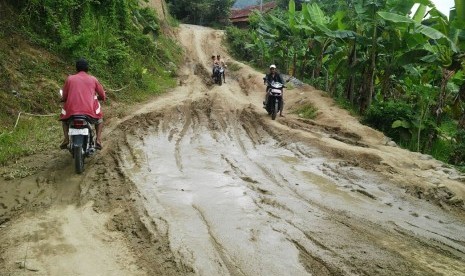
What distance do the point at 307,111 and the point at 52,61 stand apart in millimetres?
7960

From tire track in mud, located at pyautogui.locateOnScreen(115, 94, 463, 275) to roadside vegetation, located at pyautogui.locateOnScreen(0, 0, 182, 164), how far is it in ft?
7.30

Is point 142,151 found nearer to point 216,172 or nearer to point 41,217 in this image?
point 216,172

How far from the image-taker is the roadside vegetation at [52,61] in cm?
798

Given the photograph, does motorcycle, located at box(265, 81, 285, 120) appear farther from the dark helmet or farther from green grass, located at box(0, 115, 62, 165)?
the dark helmet

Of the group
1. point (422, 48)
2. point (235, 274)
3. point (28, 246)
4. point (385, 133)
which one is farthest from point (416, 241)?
point (422, 48)

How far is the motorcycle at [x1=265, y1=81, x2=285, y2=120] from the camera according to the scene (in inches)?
460

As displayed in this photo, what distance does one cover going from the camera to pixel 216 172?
662 centimetres

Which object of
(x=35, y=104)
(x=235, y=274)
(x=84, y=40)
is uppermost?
(x=84, y=40)

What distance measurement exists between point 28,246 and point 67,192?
1.58 metres

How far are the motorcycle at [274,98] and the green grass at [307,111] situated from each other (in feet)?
4.18

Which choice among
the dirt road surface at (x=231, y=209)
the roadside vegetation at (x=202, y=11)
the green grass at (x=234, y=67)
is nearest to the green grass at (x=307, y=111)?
the dirt road surface at (x=231, y=209)

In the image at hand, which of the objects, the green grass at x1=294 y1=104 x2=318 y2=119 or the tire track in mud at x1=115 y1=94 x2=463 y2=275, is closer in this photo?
the tire track in mud at x1=115 y1=94 x2=463 y2=275

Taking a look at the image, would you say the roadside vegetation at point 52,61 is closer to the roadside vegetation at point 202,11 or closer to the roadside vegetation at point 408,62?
the roadside vegetation at point 408,62

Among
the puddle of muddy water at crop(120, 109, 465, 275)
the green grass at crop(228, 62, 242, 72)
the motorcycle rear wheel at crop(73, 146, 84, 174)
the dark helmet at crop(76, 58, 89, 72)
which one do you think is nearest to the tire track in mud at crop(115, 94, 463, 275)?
the puddle of muddy water at crop(120, 109, 465, 275)
